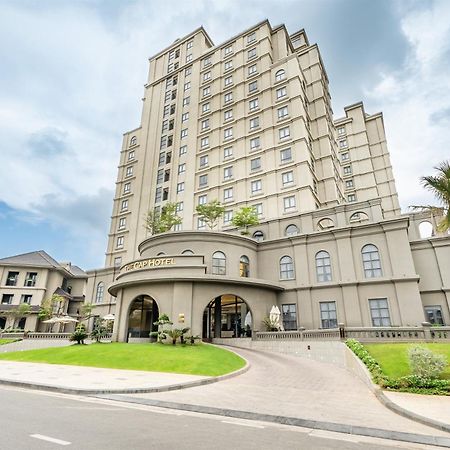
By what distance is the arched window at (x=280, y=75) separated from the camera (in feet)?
146

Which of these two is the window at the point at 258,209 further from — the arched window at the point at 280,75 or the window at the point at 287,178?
the arched window at the point at 280,75

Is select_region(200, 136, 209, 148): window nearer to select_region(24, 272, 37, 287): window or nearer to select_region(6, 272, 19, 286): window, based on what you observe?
select_region(24, 272, 37, 287): window

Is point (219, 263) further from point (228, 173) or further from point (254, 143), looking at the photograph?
point (254, 143)

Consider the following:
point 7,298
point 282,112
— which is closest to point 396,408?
point 282,112

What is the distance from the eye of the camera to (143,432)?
6.28m

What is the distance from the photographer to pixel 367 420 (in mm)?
7781

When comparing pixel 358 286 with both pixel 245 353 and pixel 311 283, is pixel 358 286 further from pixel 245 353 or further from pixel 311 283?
pixel 245 353

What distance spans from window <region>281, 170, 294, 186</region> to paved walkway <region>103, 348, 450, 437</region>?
85.4ft

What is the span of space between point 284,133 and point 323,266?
20.5 m

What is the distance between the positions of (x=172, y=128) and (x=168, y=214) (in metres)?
20.1

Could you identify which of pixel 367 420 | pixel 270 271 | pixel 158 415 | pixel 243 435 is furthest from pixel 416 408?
pixel 270 271

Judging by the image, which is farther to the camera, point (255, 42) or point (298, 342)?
point (255, 42)

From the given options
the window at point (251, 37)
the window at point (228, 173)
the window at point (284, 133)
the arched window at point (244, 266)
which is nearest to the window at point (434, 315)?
the arched window at point (244, 266)

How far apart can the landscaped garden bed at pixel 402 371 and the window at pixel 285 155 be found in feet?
91.1
